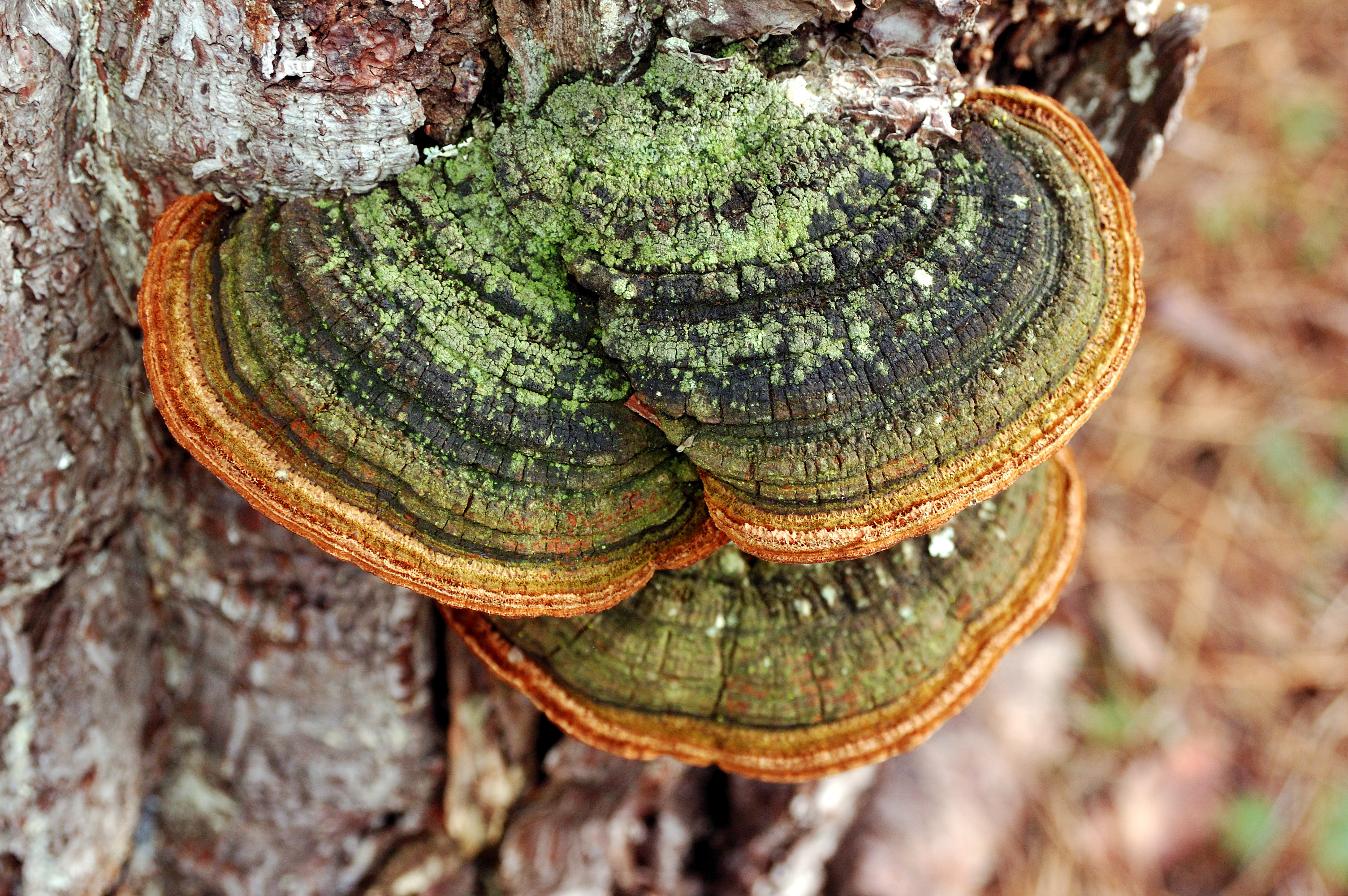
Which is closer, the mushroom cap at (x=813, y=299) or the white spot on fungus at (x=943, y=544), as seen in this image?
the mushroom cap at (x=813, y=299)

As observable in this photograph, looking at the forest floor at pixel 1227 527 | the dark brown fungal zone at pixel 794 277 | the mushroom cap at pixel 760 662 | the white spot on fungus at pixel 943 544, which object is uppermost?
the dark brown fungal zone at pixel 794 277

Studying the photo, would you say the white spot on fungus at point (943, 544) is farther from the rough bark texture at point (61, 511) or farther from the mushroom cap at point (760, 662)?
the rough bark texture at point (61, 511)

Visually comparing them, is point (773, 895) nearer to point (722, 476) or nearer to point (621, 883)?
point (621, 883)

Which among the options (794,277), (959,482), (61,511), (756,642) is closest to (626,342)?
(794,277)

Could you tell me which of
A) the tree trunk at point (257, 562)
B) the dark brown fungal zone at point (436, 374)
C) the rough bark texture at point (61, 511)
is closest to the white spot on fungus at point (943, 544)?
the dark brown fungal zone at point (436, 374)

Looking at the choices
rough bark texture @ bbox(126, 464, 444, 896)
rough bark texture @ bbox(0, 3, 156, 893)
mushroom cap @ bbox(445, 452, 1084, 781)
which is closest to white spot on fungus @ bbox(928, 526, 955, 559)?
mushroom cap @ bbox(445, 452, 1084, 781)

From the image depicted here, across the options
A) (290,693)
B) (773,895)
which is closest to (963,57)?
(290,693)

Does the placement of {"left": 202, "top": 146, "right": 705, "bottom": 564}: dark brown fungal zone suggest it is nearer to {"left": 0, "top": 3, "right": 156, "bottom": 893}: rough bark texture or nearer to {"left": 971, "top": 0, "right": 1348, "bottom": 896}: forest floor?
{"left": 0, "top": 3, "right": 156, "bottom": 893}: rough bark texture
